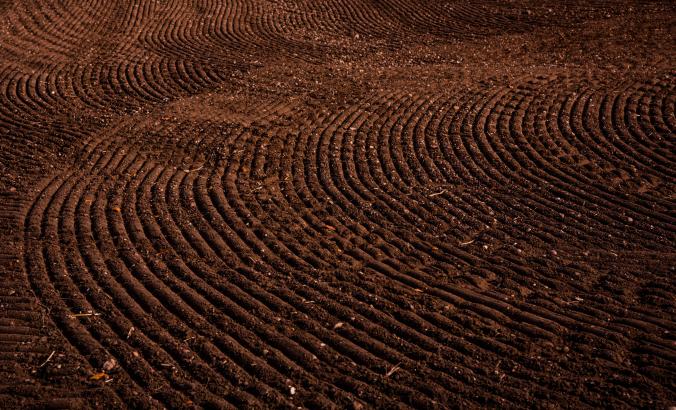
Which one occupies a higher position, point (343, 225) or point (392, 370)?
point (343, 225)

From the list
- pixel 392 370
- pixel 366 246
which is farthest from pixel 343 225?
pixel 392 370

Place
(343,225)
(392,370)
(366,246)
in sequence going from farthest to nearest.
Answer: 1. (343,225)
2. (366,246)
3. (392,370)

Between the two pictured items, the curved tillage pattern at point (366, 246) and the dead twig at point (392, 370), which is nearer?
the dead twig at point (392, 370)

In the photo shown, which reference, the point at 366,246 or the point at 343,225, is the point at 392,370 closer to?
the point at 366,246

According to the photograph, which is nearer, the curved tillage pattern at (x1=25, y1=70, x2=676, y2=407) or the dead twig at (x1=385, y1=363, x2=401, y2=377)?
the dead twig at (x1=385, y1=363, x2=401, y2=377)

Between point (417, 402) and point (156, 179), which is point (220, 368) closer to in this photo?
point (417, 402)

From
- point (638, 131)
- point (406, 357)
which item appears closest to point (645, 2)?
point (638, 131)

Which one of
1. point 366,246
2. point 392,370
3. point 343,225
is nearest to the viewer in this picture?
point 392,370

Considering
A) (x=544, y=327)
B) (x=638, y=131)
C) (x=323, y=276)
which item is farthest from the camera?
(x=638, y=131)
